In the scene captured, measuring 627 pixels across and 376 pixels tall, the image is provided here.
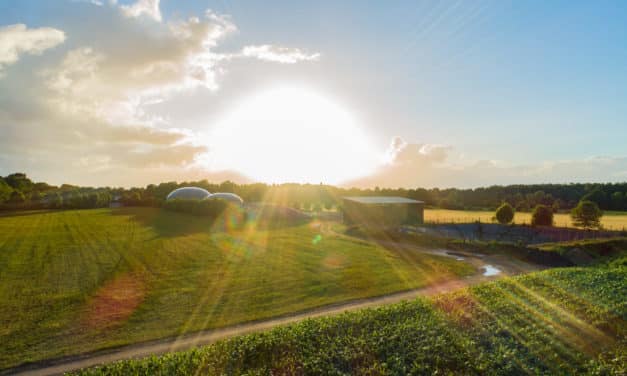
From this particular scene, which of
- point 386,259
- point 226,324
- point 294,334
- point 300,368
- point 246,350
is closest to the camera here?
point 300,368

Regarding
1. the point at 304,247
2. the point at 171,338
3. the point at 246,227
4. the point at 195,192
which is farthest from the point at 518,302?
the point at 195,192

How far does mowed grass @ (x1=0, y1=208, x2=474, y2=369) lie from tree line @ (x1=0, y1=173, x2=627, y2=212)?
37759mm

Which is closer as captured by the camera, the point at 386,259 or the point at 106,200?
the point at 386,259

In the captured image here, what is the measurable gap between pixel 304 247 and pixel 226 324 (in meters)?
18.2

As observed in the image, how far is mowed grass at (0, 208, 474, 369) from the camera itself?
43.5 feet

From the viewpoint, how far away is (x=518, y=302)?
13922mm

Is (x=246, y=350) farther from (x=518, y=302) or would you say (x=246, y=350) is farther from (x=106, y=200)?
(x=106, y=200)

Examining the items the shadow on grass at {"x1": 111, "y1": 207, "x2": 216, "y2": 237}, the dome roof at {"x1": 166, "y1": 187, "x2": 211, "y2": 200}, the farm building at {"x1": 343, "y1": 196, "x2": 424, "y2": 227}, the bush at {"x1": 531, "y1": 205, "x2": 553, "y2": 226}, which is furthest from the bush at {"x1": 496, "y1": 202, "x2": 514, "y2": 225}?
the dome roof at {"x1": 166, "y1": 187, "x2": 211, "y2": 200}

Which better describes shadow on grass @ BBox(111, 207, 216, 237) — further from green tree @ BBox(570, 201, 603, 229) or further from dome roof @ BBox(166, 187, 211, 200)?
green tree @ BBox(570, 201, 603, 229)

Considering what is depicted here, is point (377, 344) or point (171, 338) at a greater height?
point (377, 344)

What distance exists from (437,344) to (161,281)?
16356 millimetres

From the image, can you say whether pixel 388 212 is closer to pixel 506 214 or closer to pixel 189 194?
pixel 506 214

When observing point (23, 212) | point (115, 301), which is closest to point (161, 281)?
point (115, 301)

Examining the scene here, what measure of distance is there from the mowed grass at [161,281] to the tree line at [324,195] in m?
37.8
